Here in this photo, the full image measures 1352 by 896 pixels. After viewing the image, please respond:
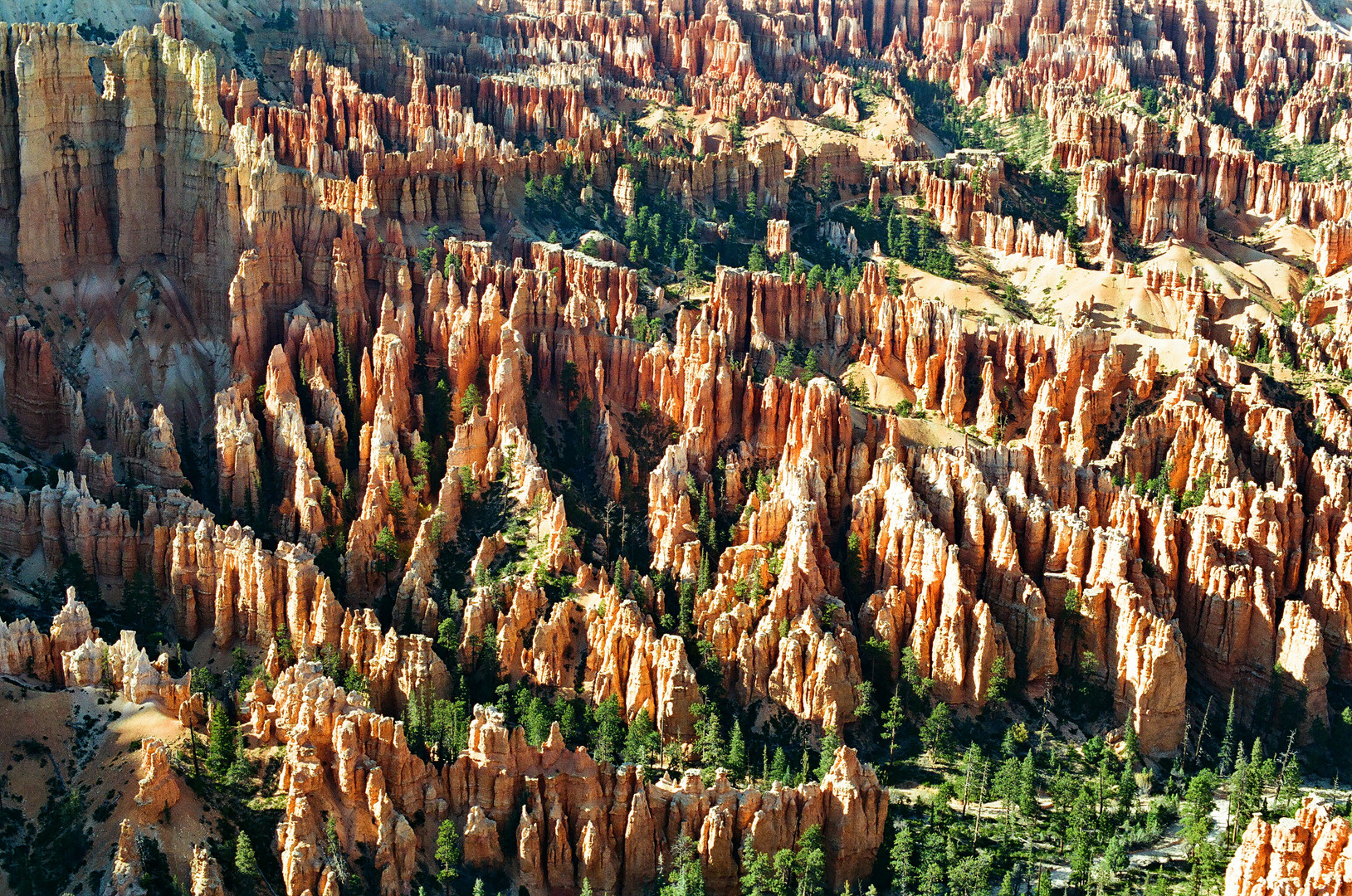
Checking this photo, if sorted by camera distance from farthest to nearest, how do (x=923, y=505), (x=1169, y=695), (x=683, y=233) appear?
(x=683, y=233), (x=923, y=505), (x=1169, y=695)

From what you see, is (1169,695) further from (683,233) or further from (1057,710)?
(683,233)

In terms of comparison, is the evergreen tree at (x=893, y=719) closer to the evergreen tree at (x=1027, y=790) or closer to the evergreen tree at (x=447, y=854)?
the evergreen tree at (x=1027, y=790)

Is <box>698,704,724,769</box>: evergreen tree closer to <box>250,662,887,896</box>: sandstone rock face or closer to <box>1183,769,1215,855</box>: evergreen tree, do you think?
<box>250,662,887,896</box>: sandstone rock face

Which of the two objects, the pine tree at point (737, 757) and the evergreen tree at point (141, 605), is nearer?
the pine tree at point (737, 757)

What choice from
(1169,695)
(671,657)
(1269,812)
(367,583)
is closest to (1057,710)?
(1169,695)

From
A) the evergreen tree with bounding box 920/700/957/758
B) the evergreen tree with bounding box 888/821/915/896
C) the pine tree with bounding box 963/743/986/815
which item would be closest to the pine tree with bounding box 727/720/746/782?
the evergreen tree with bounding box 888/821/915/896

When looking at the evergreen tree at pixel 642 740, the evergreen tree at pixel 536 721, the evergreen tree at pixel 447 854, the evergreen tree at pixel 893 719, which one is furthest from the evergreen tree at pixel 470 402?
the evergreen tree at pixel 447 854
